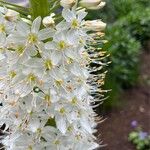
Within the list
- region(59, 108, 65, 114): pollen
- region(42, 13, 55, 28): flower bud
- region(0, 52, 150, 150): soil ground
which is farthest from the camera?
region(0, 52, 150, 150): soil ground

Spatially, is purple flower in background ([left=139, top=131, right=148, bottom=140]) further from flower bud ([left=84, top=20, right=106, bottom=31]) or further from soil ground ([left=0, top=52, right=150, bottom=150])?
flower bud ([left=84, top=20, right=106, bottom=31])

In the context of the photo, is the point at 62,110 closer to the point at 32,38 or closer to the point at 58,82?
the point at 58,82

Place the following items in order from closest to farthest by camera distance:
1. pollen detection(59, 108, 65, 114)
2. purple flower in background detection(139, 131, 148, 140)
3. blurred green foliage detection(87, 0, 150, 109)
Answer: pollen detection(59, 108, 65, 114) < purple flower in background detection(139, 131, 148, 140) < blurred green foliage detection(87, 0, 150, 109)

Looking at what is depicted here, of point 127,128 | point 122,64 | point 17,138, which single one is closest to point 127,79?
point 122,64

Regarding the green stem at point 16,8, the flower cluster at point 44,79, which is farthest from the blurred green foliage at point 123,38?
the green stem at point 16,8

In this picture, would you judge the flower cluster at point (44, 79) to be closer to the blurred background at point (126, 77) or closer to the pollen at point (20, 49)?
the pollen at point (20, 49)

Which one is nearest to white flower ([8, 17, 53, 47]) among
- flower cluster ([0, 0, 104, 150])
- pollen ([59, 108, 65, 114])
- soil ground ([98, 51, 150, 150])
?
flower cluster ([0, 0, 104, 150])
